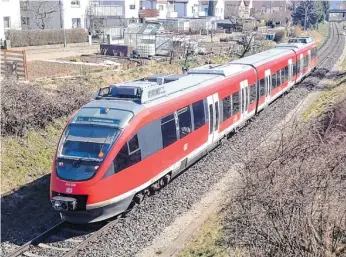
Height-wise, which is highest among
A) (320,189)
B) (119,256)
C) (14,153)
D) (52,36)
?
(52,36)

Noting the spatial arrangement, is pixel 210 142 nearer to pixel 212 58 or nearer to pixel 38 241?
pixel 38 241

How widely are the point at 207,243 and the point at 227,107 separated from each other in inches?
283

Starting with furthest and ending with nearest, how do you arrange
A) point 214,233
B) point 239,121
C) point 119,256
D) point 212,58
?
point 212,58
point 239,121
point 214,233
point 119,256

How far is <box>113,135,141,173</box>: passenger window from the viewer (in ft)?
34.6

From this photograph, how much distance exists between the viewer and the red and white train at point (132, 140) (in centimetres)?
1034

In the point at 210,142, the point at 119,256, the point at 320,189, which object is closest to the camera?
the point at 320,189

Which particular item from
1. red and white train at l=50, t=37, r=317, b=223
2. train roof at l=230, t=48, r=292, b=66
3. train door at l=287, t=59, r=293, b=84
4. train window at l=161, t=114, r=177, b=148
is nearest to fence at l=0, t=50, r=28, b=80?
red and white train at l=50, t=37, r=317, b=223

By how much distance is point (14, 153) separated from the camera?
1417 centimetres

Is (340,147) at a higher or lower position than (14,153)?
higher

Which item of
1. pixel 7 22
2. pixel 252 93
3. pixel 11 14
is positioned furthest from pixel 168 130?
pixel 11 14

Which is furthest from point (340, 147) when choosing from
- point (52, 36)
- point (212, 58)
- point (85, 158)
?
point (52, 36)

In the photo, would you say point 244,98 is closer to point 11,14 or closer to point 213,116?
point 213,116

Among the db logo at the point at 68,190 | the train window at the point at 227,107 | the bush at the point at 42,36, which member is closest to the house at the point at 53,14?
the bush at the point at 42,36

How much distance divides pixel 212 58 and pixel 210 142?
69.7ft
